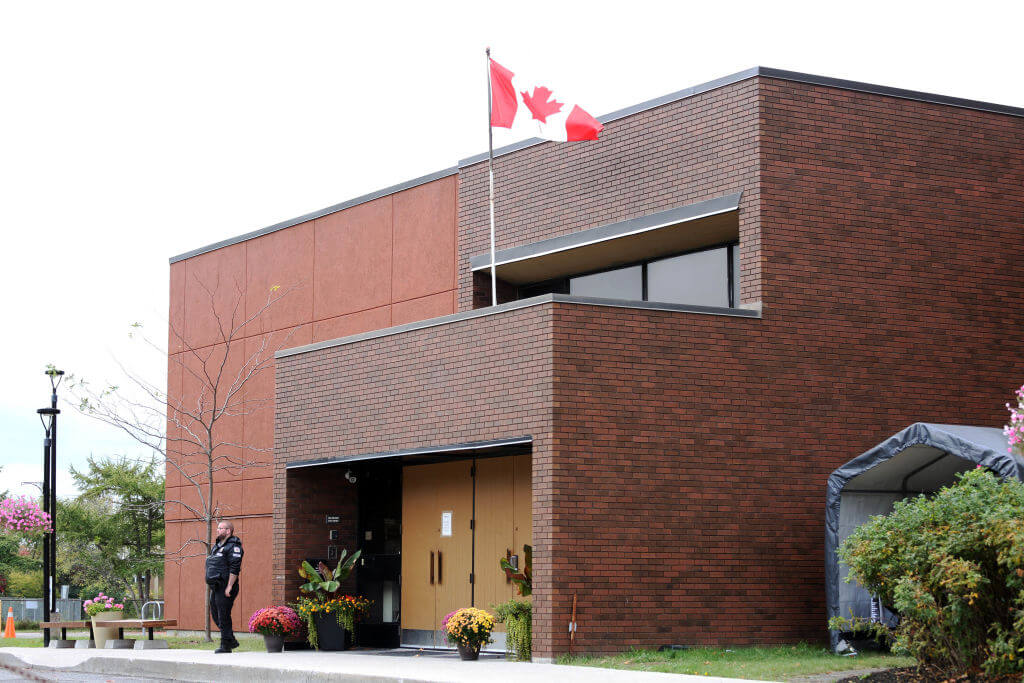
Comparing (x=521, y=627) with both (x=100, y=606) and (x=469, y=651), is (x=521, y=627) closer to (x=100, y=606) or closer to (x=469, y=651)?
(x=469, y=651)

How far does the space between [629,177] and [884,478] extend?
6.09 metres

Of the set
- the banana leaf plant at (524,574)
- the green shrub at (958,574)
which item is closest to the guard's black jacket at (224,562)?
the banana leaf plant at (524,574)

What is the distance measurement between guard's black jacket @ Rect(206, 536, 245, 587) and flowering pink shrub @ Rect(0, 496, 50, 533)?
8129 millimetres

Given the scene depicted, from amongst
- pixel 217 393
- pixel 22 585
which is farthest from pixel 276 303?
pixel 22 585

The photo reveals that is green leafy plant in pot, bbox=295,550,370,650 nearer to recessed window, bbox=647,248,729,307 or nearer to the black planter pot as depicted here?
the black planter pot

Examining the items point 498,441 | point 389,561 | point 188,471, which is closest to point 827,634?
point 498,441

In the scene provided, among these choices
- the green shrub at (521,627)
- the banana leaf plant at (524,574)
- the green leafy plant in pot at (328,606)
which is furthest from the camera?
the green leafy plant in pot at (328,606)

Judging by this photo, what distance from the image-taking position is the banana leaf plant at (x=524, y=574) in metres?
18.1

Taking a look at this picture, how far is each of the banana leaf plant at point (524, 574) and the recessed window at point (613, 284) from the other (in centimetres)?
483

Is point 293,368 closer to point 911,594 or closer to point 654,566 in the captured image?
point 654,566

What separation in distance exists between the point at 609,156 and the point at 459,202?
11.8ft

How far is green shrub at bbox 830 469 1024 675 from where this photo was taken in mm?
12359

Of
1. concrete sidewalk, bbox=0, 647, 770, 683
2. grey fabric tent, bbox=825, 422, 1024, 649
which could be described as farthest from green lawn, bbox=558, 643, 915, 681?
grey fabric tent, bbox=825, 422, 1024, 649

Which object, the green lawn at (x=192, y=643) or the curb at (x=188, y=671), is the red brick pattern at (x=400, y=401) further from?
the curb at (x=188, y=671)
